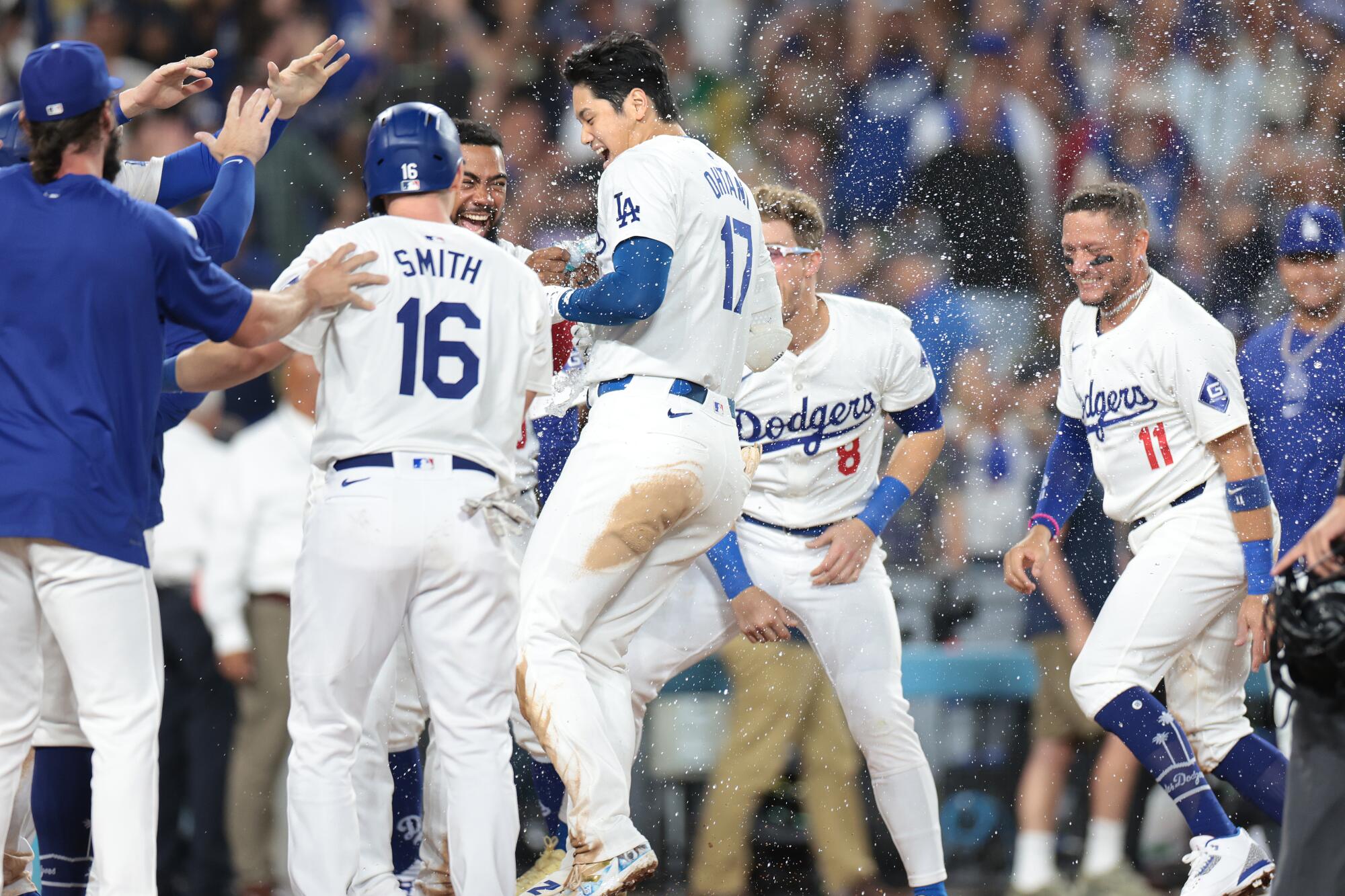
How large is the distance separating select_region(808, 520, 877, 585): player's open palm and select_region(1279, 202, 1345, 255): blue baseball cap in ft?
5.53

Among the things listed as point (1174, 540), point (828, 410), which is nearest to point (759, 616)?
point (828, 410)

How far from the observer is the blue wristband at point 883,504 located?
A: 17.4 ft

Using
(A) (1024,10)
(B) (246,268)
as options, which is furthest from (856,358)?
(A) (1024,10)

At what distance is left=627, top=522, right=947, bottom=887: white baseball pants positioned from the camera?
198 inches

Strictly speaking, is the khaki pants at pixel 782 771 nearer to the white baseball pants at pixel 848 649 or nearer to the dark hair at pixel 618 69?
the white baseball pants at pixel 848 649

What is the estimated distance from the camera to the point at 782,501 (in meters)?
5.44

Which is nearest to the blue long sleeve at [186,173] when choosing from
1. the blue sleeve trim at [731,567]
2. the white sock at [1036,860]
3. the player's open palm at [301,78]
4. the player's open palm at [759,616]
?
the player's open palm at [301,78]

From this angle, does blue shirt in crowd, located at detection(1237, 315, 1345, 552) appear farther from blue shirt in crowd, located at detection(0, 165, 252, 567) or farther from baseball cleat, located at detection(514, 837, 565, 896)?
blue shirt in crowd, located at detection(0, 165, 252, 567)

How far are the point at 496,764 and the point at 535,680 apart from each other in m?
0.36

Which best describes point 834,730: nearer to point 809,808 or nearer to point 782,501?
point 809,808

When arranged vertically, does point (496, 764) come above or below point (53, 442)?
below

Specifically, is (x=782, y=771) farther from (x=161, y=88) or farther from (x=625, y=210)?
(x=161, y=88)

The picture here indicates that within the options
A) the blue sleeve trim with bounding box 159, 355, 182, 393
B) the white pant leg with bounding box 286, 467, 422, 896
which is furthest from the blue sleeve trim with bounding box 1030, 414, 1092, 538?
the blue sleeve trim with bounding box 159, 355, 182, 393

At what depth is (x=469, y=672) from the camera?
3781 millimetres
